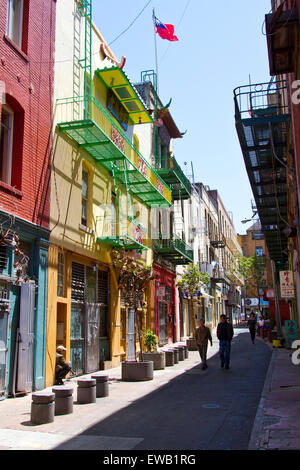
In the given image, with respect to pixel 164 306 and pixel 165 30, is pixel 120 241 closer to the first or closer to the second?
pixel 165 30

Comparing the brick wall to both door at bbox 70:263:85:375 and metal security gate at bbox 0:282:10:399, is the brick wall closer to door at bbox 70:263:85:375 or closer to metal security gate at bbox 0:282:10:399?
metal security gate at bbox 0:282:10:399

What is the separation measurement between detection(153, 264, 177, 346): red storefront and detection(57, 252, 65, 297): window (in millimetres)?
9645

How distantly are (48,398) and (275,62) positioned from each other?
328 inches

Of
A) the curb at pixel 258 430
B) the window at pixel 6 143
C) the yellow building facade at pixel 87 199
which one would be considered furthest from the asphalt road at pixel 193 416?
the window at pixel 6 143

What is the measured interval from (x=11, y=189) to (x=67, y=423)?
17.8 feet

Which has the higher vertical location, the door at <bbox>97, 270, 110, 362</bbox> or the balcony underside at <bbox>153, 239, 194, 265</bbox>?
the balcony underside at <bbox>153, 239, 194, 265</bbox>

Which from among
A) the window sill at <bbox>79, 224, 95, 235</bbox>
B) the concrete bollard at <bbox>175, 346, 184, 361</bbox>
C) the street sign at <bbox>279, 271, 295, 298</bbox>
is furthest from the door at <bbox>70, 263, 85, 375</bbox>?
the street sign at <bbox>279, 271, 295, 298</bbox>

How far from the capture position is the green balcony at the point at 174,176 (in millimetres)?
24906

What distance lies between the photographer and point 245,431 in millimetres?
6805

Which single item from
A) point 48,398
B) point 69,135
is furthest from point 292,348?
point 48,398

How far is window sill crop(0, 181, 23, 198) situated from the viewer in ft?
33.5

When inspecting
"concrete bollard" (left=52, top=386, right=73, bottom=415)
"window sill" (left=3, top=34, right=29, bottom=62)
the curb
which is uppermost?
"window sill" (left=3, top=34, right=29, bottom=62)

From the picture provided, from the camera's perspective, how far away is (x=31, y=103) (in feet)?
38.6
